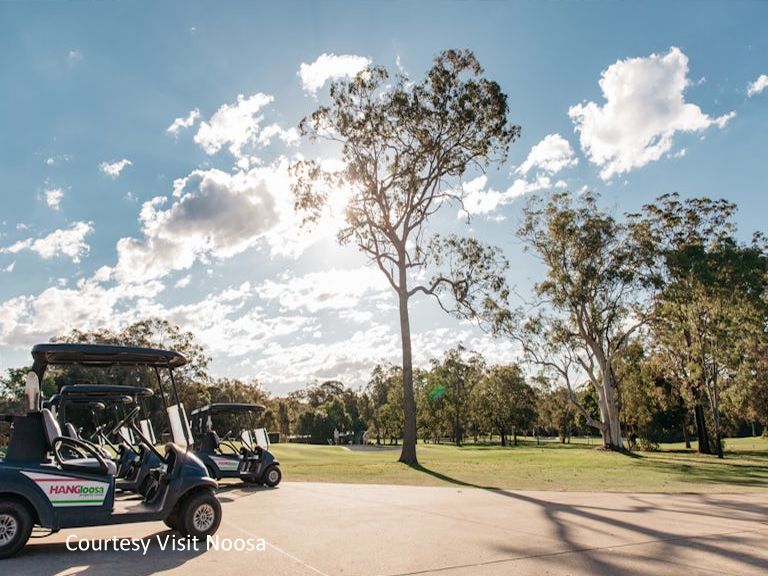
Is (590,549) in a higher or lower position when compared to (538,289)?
lower

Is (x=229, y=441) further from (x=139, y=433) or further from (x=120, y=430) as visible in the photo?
(x=139, y=433)

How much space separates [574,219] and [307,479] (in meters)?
25.3

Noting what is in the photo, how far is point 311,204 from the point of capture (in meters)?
27.6

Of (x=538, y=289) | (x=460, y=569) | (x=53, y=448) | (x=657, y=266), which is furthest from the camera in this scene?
(x=538, y=289)

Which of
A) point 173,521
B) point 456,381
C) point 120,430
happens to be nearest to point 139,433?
point 173,521

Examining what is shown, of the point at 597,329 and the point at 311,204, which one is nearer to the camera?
the point at 311,204

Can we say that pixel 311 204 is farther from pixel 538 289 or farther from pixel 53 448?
pixel 53 448

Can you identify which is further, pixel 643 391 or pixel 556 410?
pixel 556 410

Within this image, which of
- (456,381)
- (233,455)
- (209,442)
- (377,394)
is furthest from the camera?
(377,394)

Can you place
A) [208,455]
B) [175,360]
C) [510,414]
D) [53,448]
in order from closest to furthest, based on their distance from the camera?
[53,448] → [175,360] → [208,455] → [510,414]

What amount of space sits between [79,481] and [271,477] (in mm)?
8666

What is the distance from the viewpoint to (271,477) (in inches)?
570

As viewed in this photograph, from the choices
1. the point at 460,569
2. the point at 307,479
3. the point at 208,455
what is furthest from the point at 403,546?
the point at 307,479

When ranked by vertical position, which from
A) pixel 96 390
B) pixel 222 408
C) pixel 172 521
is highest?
pixel 96 390
